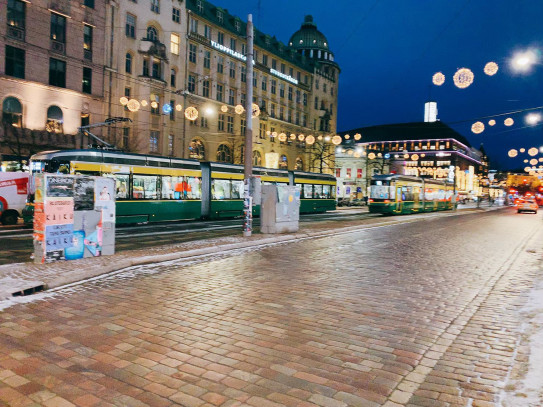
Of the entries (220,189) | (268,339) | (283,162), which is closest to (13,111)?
(220,189)

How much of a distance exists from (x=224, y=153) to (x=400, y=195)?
78.5ft

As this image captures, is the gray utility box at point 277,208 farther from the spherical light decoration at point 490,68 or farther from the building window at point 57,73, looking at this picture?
the building window at point 57,73

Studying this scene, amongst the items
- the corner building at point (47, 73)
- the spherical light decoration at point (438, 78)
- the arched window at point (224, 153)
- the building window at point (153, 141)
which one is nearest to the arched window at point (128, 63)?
the corner building at point (47, 73)

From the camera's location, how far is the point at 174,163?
2203 cm

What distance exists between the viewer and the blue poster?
353 inches

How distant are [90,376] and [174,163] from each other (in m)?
18.8

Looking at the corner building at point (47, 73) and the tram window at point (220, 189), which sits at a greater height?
the corner building at point (47, 73)

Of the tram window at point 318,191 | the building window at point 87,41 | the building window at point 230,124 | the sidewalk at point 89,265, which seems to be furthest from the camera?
the building window at point 230,124

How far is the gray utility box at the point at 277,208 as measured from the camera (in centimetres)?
1648

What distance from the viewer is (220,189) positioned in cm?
2494

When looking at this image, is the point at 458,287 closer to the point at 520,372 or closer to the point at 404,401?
the point at 520,372

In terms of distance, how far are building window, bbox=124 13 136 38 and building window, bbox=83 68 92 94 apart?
19.7ft

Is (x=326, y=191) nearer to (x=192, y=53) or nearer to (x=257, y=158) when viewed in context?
(x=257, y=158)

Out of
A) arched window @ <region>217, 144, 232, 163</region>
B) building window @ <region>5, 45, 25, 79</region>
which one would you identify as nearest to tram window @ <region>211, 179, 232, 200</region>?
building window @ <region>5, 45, 25, 79</region>
